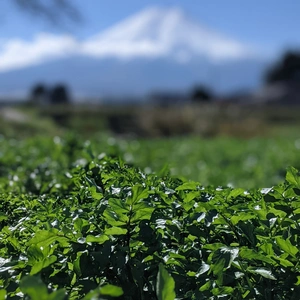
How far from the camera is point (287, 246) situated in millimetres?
2057

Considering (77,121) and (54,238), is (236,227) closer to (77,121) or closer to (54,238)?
(54,238)

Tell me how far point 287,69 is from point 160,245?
3958 inches

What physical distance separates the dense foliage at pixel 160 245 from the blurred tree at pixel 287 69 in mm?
96966

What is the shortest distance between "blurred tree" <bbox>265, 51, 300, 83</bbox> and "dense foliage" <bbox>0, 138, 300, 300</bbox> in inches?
3818

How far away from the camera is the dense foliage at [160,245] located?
6.69 ft

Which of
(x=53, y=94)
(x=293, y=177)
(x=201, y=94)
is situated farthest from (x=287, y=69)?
(x=293, y=177)

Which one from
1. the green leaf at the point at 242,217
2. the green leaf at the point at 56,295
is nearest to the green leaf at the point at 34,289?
the green leaf at the point at 56,295

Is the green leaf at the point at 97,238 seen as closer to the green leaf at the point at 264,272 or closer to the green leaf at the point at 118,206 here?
the green leaf at the point at 118,206

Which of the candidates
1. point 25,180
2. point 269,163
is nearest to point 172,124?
point 269,163

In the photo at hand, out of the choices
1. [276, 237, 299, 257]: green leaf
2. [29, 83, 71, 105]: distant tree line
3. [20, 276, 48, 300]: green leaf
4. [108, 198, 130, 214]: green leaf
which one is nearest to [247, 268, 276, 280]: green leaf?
[276, 237, 299, 257]: green leaf

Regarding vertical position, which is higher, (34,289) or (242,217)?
(34,289)

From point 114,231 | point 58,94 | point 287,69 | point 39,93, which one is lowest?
point 287,69

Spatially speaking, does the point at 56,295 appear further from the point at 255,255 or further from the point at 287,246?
the point at 287,246

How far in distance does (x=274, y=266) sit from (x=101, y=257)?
698mm
